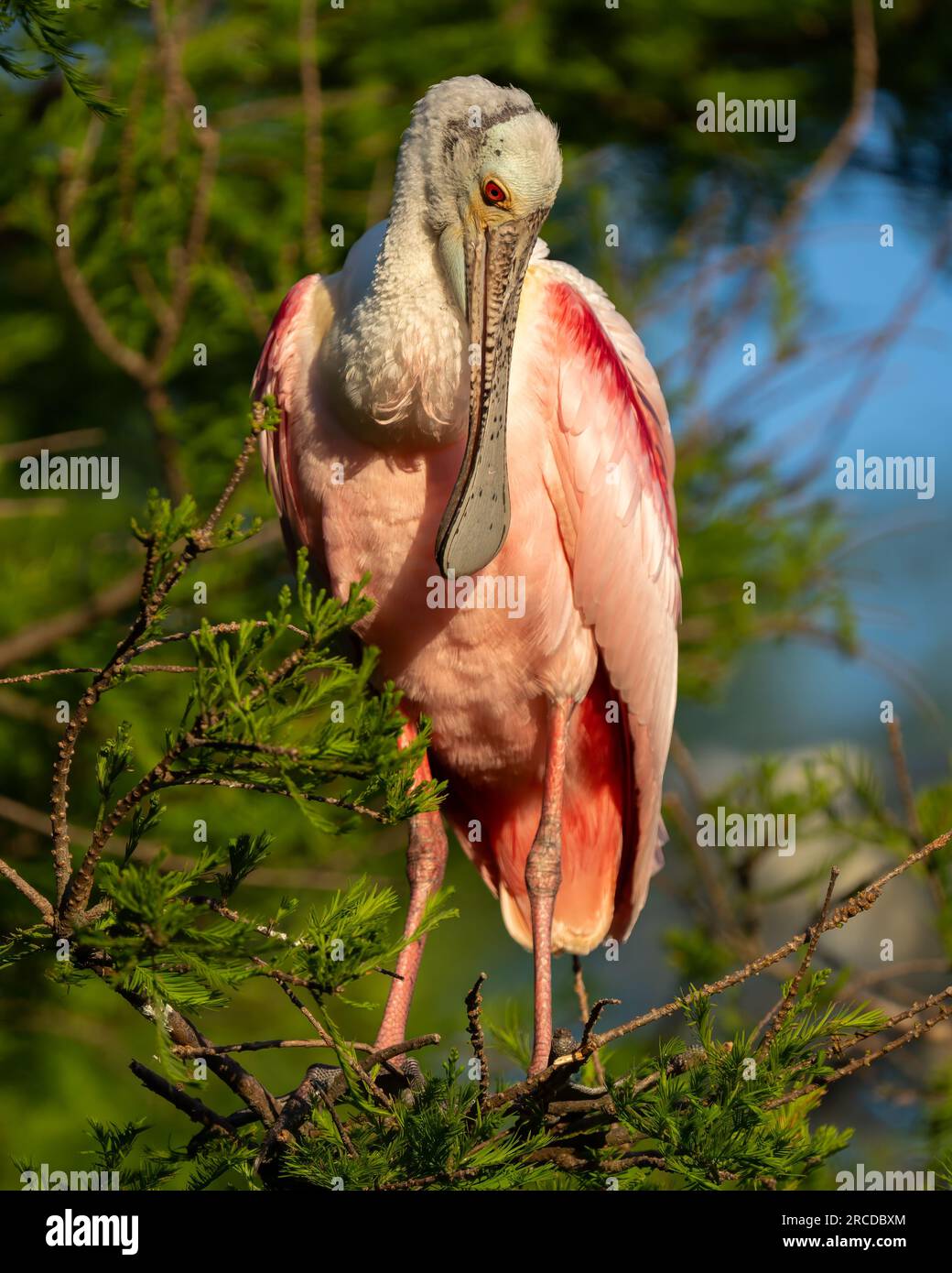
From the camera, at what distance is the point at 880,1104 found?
15.5 feet

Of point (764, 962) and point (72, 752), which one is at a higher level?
point (72, 752)

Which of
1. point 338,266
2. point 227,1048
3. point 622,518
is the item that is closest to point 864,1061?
point 227,1048

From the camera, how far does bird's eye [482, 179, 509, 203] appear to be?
3.14 m

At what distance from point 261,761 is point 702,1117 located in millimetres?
963

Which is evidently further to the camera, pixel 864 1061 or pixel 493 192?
pixel 493 192

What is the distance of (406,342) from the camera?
3.10m

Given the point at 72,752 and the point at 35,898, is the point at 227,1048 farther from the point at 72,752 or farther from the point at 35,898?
the point at 72,752

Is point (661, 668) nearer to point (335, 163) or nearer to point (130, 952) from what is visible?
point (130, 952)

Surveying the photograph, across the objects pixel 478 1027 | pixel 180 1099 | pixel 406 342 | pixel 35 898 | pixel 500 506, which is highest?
pixel 406 342

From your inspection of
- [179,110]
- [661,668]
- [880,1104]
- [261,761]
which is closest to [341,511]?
[661,668]

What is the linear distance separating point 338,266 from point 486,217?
2583mm

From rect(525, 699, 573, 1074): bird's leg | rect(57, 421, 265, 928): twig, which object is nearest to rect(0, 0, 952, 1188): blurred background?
rect(525, 699, 573, 1074): bird's leg

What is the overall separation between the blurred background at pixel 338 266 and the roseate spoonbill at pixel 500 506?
0.34m

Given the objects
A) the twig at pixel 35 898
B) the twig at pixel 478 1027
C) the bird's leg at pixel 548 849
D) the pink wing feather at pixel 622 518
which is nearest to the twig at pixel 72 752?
the twig at pixel 35 898
